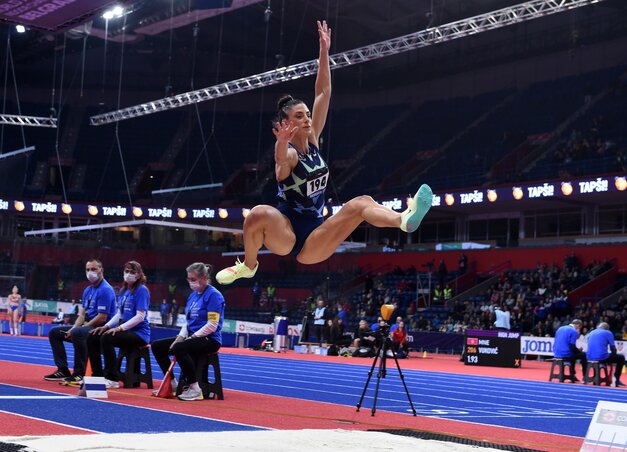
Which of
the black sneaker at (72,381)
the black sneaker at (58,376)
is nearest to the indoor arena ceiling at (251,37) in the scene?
the black sneaker at (58,376)

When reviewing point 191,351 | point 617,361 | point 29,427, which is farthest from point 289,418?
point 617,361

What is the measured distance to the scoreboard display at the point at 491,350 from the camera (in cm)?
2327

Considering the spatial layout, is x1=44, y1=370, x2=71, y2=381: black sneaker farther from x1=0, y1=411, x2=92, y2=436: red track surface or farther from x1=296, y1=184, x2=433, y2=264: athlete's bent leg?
x1=296, y1=184, x2=433, y2=264: athlete's bent leg

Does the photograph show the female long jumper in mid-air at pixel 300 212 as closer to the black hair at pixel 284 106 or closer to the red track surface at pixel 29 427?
the black hair at pixel 284 106

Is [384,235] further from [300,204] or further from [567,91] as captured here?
[300,204]

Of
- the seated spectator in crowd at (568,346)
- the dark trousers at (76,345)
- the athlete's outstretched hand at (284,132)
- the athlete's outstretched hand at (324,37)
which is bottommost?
the dark trousers at (76,345)

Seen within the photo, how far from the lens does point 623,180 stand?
27750 millimetres

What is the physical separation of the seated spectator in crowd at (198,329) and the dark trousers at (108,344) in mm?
819

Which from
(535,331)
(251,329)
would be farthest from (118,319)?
(535,331)

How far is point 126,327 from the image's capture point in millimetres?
11055

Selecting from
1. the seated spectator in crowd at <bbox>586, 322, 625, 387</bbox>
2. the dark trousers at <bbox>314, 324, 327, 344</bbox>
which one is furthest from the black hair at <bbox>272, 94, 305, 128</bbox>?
the dark trousers at <bbox>314, 324, 327, 344</bbox>

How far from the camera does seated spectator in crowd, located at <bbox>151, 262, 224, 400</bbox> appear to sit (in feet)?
32.8

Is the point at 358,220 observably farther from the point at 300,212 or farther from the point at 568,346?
the point at 568,346

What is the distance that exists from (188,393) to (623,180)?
69.9ft
